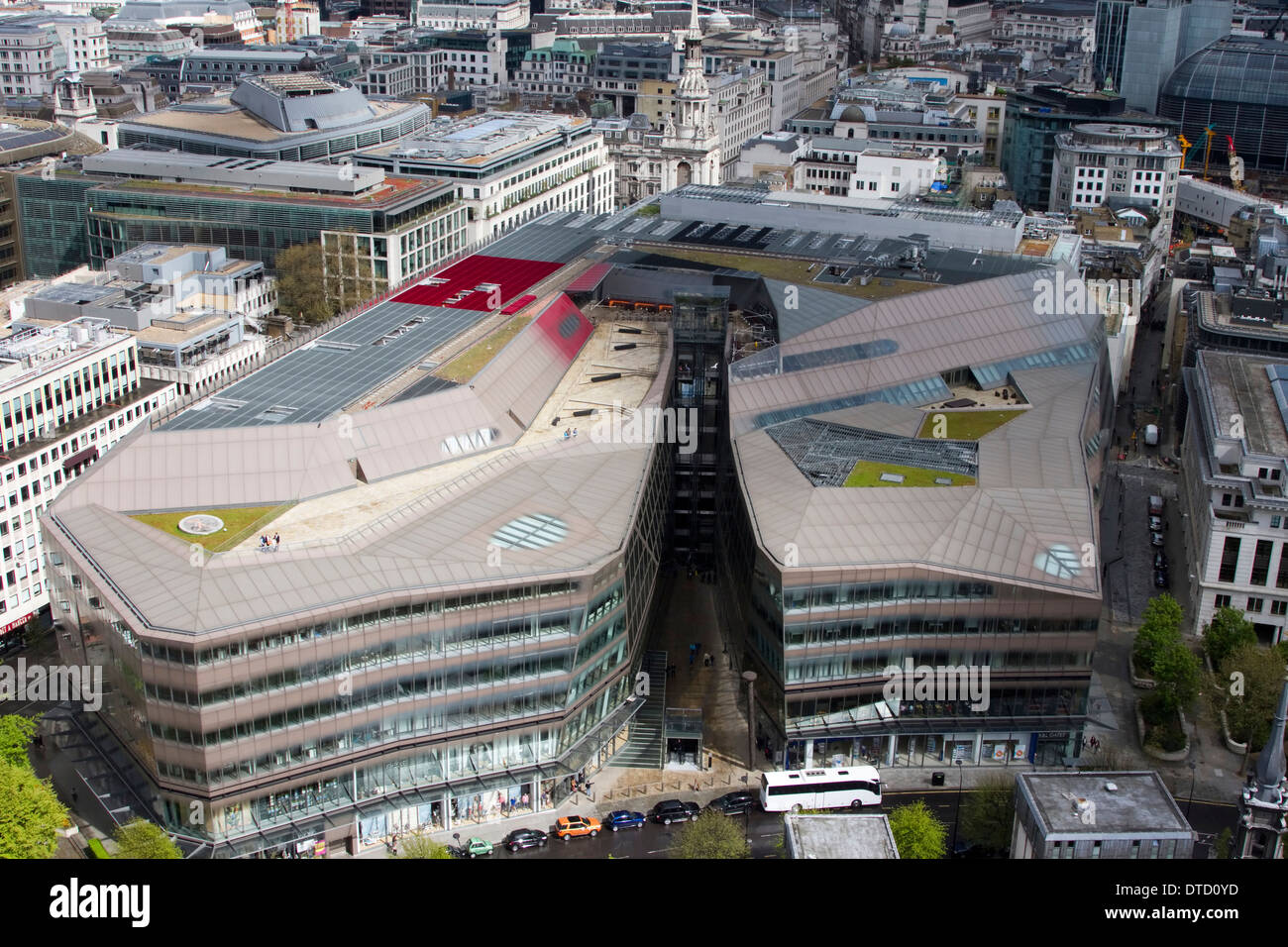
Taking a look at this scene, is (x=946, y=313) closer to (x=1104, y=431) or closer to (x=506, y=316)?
(x=1104, y=431)

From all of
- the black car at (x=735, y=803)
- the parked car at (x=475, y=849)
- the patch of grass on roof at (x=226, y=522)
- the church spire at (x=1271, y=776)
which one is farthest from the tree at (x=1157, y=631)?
the patch of grass on roof at (x=226, y=522)

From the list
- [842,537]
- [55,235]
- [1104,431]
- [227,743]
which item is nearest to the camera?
[227,743]

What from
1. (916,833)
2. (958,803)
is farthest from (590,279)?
(916,833)

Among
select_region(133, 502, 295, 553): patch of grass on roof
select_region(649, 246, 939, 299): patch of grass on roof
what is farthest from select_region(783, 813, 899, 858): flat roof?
select_region(649, 246, 939, 299): patch of grass on roof

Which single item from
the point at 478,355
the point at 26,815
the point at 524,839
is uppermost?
the point at 478,355

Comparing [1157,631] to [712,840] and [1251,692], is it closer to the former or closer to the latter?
[1251,692]

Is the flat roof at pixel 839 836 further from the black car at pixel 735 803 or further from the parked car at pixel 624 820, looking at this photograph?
the parked car at pixel 624 820

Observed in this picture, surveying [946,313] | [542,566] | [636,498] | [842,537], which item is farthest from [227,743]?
[946,313]
